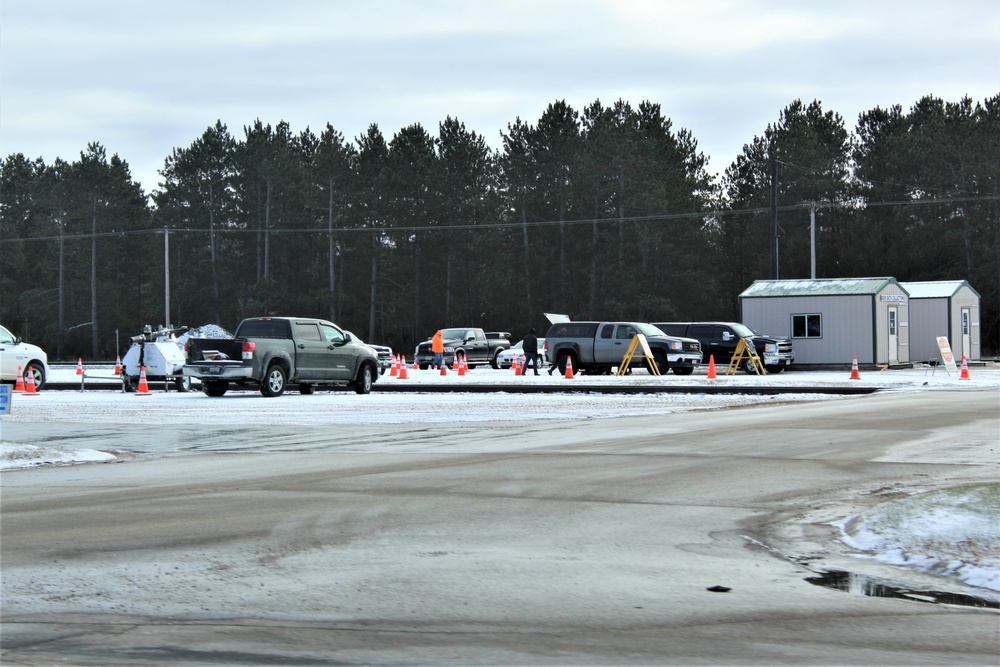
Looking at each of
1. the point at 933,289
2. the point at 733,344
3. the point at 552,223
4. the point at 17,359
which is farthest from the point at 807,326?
the point at 552,223

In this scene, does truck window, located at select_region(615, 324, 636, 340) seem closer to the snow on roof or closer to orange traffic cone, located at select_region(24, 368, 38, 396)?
the snow on roof

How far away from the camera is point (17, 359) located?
33000 millimetres

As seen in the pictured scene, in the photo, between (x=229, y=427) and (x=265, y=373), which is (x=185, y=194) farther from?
(x=229, y=427)

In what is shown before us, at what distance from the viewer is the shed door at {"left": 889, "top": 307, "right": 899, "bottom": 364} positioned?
4266 centimetres

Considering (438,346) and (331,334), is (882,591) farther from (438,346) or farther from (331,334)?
(438,346)

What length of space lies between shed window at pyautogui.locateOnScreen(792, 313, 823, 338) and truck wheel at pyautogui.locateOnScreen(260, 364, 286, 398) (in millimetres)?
20909

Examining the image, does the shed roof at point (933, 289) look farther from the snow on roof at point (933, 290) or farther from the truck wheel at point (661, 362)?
the truck wheel at point (661, 362)

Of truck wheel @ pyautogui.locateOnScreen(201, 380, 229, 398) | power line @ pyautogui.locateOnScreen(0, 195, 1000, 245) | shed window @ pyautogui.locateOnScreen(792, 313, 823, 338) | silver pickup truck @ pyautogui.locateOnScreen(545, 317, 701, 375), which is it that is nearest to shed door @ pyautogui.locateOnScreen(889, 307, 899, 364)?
shed window @ pyautogui.locateOnScreen(792, 313, 823, 338)

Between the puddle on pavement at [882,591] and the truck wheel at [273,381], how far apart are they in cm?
2159

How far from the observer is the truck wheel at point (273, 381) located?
2800 cm

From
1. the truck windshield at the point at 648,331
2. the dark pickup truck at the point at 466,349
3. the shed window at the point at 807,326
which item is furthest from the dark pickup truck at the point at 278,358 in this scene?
the dark pickup truck at the point at 466,349

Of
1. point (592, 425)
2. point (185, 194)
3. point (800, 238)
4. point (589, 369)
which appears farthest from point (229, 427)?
point (185, 194)

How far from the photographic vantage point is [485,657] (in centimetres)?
561

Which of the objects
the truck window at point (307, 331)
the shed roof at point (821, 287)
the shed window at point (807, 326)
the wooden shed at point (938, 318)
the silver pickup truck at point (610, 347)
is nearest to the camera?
the truck window at point (307, 331)
